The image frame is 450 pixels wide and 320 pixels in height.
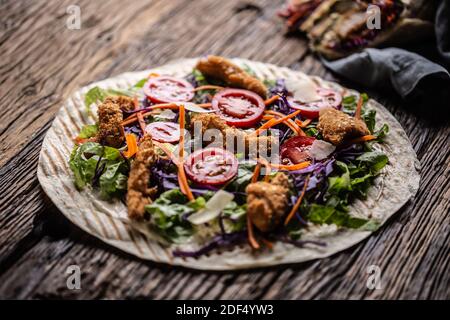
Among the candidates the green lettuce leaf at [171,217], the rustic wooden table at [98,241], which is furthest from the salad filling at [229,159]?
the rustic wooden table at [98,241]

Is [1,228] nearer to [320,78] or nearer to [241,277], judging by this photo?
[241,277]

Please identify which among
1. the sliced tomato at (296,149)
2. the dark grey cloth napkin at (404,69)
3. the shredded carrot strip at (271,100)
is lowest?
the dark grey cloth napkin at (404,69)

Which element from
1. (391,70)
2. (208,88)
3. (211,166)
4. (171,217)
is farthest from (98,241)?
(391,70)

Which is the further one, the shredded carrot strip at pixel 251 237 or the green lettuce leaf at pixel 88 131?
the green lettuce leaf at pixel 88 131

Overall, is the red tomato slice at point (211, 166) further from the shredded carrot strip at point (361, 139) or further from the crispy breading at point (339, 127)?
the shredded carrot strip at point (361, 139)

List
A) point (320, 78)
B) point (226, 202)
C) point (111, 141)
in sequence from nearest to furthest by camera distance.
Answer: point (226, 202) → point (111, 141) → point (320, 78)

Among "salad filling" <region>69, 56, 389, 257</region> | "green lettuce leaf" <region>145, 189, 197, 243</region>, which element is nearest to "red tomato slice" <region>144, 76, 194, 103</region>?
"salad filling" <region>69, 56, 389, 257</region>

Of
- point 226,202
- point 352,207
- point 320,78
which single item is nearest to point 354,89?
point 320,78
